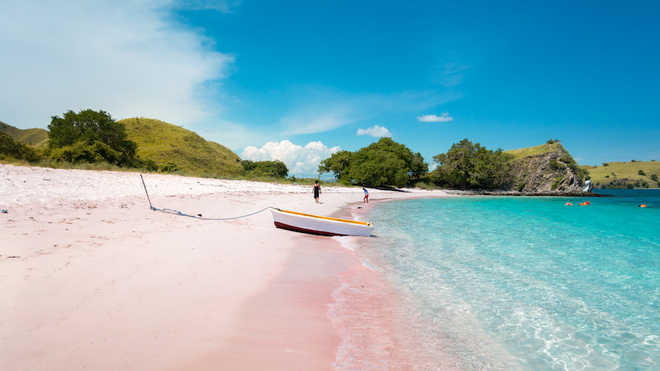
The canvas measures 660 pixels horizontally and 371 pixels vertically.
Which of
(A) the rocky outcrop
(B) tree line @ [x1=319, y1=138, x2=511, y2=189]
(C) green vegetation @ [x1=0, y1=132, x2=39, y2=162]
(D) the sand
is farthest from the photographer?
(A) the rocky outcrop

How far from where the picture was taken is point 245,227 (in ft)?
43.2

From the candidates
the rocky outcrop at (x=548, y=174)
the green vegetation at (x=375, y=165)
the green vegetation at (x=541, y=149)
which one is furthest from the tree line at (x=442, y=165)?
the green vegetation at (x=541, y=149)

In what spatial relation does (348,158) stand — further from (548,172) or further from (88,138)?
(548,172)

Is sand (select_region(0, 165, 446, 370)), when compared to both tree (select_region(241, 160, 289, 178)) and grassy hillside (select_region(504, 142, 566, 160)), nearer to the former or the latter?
tree (select_region(241, 160, 289, 178))

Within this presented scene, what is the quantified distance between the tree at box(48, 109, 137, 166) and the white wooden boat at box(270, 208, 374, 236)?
32832 millimetres

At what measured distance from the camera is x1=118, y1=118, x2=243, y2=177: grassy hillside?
8212cm

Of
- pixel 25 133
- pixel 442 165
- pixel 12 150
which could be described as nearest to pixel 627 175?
pixel 442 165

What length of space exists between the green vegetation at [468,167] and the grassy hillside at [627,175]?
13363 centimetres

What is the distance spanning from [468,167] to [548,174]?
36.5 m

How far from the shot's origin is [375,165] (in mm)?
61219

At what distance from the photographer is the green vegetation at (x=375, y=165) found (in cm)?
6169

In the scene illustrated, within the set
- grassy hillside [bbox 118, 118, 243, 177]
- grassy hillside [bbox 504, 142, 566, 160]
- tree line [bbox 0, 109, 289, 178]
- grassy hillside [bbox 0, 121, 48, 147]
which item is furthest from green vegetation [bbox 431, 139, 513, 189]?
grassy hillside [bbox 0, 121, 48, 147]

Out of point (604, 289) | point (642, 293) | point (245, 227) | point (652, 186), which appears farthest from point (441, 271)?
point (652, 186)

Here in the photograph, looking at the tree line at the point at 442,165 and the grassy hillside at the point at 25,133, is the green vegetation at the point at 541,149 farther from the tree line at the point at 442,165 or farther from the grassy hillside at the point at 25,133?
the grassy hillside at the point at 25,133
